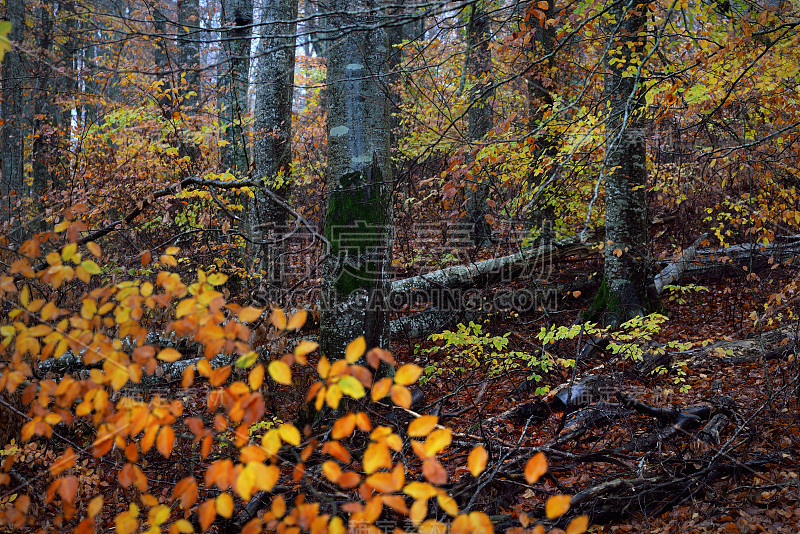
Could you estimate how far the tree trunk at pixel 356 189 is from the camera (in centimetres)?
439

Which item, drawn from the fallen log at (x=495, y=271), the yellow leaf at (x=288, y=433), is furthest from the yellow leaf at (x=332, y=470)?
the fallen log at (x=495, y=271)

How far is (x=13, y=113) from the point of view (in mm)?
9703

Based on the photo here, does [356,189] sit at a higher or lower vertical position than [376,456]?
higher

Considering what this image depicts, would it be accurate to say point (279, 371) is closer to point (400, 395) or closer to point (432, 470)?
point (400, 395)

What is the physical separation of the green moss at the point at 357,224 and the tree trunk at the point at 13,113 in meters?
7.00

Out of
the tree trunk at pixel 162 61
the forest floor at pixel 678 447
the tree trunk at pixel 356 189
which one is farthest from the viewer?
the tree trunk at pixel 356 189

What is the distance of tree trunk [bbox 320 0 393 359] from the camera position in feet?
14.4

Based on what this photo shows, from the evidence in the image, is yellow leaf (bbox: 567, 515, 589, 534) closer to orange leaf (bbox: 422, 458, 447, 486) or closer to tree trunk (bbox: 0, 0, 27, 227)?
orange leaf (bbox: 422, 458, 447, 486)

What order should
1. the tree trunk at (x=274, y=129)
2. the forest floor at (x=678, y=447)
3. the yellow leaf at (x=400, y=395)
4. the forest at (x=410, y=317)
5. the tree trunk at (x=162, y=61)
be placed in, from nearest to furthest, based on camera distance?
the yellow leaf at (x=400, y=395), the forest at (x=410, y=317), the forest floor at (x=678, y=447), the tree trunk at (x=162, y=61), the tree trunk at (x=274, y=129)

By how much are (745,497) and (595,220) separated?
19.7 ft

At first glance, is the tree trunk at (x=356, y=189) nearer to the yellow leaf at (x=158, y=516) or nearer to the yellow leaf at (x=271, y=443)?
the yellow leaf at (x=158, y=516)

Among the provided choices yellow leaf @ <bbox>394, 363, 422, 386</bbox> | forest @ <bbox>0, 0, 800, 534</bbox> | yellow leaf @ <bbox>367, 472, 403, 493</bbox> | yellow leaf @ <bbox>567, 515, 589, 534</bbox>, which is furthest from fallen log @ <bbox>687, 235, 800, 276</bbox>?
yellow leaf @ <bbox>367, 472, 403, 493</bbox>

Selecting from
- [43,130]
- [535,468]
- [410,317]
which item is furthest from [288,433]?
[43,130]

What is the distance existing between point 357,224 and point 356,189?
299 millimetres
